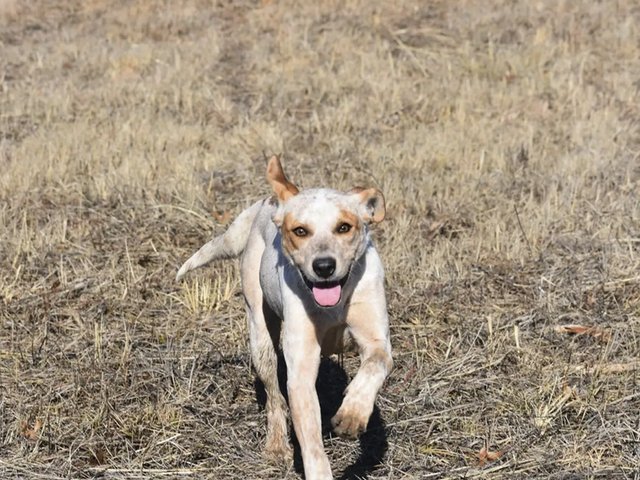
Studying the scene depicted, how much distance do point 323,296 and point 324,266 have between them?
0.44 ft

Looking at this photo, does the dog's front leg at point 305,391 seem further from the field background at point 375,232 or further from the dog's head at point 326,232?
the field background at point 375,232

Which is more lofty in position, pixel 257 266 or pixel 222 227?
pixel 257 266

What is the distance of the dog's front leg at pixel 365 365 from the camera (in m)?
3.71

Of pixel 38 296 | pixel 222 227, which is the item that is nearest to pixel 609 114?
pixel 222 227

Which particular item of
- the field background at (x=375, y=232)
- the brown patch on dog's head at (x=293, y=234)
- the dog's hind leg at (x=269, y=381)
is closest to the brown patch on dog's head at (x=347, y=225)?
the brown patch on dog's head at (x=293, y=234)

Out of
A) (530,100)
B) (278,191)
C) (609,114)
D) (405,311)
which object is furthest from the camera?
(530,100)

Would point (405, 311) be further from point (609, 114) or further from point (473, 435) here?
point (609, 114)

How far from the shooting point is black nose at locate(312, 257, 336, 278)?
398 centimetres

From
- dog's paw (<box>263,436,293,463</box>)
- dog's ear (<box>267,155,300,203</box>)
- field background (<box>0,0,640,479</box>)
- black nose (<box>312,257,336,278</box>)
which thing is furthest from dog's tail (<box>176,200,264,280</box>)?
black nose (<box>312,257,336,278</box>)

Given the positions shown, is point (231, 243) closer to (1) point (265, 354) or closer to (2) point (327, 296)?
(1) point (265, 354)

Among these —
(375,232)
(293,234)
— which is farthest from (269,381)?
(375,232)

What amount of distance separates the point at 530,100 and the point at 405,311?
5.99m

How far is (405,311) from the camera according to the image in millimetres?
6148

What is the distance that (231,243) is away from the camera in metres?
5.51
